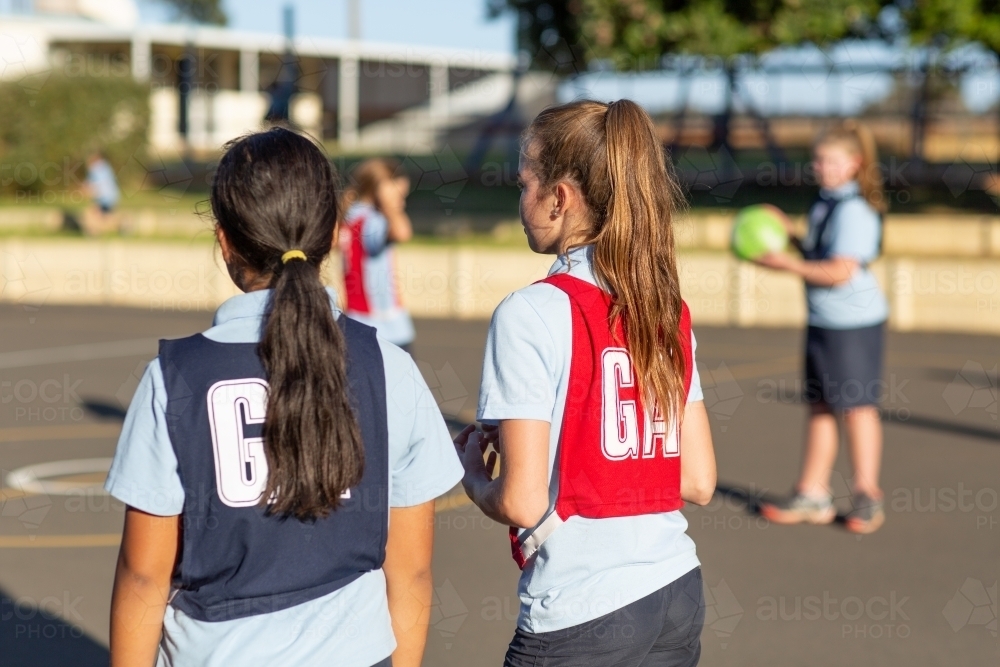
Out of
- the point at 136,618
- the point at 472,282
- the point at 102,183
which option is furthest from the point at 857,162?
the point at 102,183

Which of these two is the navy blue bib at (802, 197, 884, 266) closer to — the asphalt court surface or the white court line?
the asphalt court surface

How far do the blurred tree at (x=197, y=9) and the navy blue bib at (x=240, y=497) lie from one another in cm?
9902

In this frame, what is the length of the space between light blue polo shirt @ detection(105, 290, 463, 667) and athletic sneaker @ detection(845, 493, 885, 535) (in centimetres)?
482

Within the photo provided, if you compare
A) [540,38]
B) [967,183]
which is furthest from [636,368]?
[967,183]

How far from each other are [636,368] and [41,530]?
206 inches

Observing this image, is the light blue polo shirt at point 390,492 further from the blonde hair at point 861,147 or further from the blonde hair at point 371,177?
the blonde hair at point 371,177

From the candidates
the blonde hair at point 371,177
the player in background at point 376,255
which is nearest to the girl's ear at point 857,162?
the player in background at point 376,255

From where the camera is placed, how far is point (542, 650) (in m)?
2.57

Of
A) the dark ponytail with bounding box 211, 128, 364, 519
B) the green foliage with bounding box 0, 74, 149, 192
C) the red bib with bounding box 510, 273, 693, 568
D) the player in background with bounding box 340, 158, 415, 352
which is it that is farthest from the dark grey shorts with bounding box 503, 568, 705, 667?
the green foliage with bounding box 0, 74, 149, 192

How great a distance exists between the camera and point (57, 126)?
32.5 m

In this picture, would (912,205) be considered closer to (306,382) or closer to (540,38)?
(540,38)

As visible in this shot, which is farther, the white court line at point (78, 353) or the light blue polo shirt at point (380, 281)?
the white court line at point (78, 353)

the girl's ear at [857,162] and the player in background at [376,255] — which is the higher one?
the girl's ear at [857,162]

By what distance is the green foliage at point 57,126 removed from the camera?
106 feet
